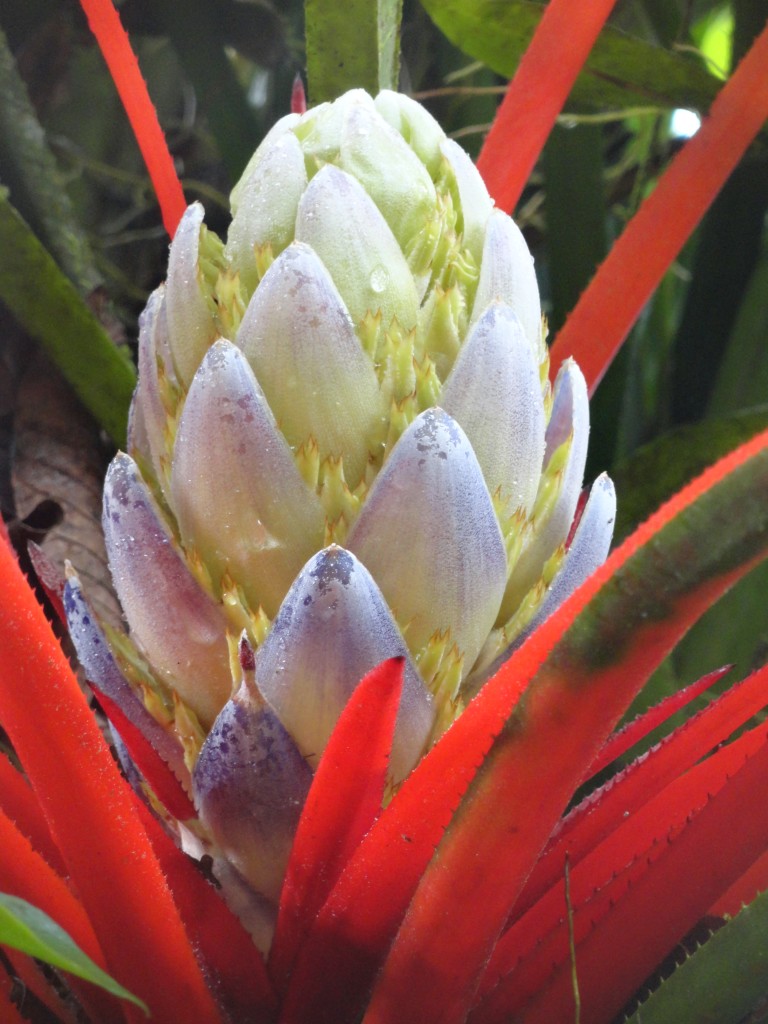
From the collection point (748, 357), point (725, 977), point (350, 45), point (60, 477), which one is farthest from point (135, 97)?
point (748, 357)

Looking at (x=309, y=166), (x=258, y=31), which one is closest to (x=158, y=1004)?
Answer: (x=309, y=166)

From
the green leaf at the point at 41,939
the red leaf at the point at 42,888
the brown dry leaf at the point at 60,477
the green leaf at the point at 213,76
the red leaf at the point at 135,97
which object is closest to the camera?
the green leaf at the point at 41,939

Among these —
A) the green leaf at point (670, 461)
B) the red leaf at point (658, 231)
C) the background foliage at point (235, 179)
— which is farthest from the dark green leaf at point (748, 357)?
the red leaf at point (658, 231)

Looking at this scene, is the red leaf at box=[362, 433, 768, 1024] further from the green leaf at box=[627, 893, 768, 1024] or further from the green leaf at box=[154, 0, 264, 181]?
the green leaf at box=[154, 0, 264, 181]

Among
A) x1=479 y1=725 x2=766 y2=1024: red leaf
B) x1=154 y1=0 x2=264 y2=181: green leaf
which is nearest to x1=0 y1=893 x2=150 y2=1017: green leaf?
x1=479 y1=725 x2=766 y2=1024: red leaf

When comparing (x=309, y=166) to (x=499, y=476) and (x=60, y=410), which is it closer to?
(x=499, y=476)

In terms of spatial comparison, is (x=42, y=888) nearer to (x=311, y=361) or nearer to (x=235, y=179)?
(x=311, y=361)

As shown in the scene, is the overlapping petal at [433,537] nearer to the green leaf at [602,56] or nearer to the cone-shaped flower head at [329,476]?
the cone-shaped flower head at [329,476]
